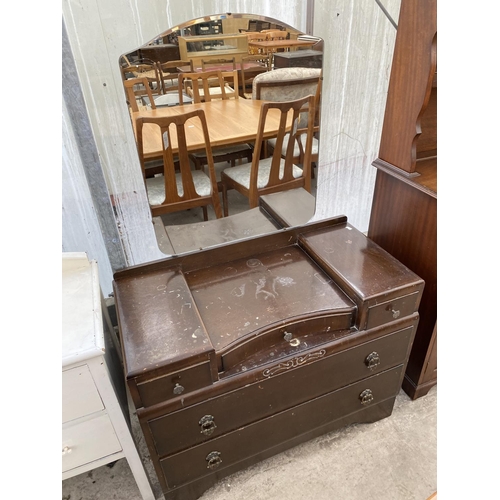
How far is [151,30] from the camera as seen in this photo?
99cm

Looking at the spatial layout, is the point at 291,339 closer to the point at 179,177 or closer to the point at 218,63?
the point at 179,177

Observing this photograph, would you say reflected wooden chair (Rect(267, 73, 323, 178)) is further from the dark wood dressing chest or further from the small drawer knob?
the small drawer knob

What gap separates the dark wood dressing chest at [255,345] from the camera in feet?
3.22

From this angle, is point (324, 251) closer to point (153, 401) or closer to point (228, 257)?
point (228, 257)

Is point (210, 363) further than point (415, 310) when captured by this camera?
No

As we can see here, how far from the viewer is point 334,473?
1.29m

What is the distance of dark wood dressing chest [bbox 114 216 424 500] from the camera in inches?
38.6

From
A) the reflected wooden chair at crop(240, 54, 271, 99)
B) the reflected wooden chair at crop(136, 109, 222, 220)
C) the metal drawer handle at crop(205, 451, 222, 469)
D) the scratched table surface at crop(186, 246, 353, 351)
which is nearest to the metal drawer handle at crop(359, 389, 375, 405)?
the scratched table surface at crop(186, 246, 353, 351)

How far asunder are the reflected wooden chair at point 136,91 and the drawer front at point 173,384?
0.75 metres

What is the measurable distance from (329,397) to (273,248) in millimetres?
557

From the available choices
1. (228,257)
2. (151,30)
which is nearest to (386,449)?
(228,257)

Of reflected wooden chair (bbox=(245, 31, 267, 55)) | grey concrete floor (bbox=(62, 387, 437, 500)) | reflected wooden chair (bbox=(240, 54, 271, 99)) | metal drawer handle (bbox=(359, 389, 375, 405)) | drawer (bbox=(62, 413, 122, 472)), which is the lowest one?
grey concrete floor (bbox=(62, 387, 437, 500))

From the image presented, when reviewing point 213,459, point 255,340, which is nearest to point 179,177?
point 255,340
